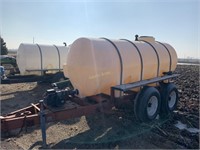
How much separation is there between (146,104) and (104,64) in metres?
1.62

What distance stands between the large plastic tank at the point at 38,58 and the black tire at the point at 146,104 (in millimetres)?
6726

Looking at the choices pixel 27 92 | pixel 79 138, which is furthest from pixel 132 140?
pixel 27 92

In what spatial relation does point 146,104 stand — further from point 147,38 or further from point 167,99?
point 147,38

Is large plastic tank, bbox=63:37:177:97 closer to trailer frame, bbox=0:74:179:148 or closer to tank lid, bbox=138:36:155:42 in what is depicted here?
trailer frame, bbox=0:74:179:148

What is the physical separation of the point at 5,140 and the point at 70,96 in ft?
5.88

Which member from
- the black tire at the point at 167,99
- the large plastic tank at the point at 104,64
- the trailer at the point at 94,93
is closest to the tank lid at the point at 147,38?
the trailer at the point at 94,93

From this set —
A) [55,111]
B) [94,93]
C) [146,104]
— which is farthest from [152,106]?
[55,111]

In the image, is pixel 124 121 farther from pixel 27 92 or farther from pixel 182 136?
pixel 27 92

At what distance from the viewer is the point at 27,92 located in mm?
9781

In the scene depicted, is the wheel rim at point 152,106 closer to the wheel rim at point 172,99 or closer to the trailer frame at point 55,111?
the trailer frame at point 55,111

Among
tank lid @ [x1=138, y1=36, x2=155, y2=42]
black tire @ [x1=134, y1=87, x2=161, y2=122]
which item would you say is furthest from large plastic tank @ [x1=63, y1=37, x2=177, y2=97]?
tank lid @ [x1=138, y1=36, x2=155, y2=42]

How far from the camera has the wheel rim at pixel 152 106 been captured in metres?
5.78

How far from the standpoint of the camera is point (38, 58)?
10.5m

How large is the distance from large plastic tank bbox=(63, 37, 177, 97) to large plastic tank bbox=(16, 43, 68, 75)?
18.0 feet
